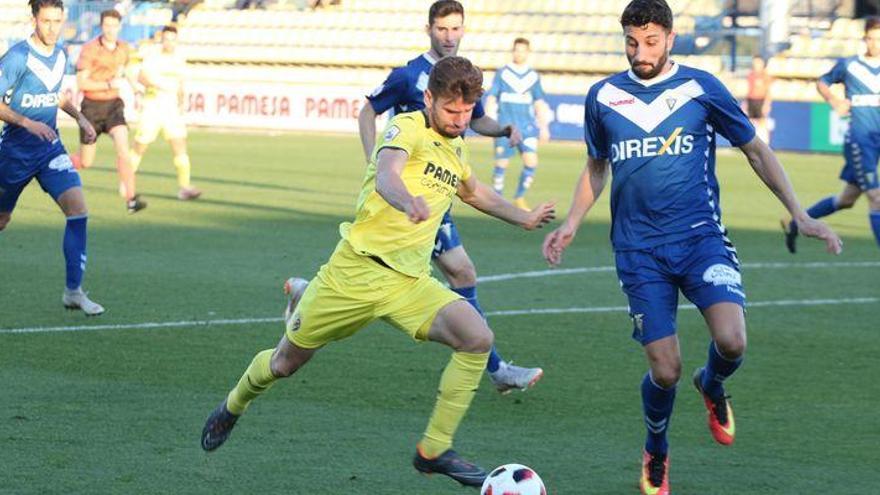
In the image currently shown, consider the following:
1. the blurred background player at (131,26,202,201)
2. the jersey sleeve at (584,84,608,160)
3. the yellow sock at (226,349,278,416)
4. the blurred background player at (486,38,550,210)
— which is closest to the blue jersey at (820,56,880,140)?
the blurred background player at (486,38,550,210)

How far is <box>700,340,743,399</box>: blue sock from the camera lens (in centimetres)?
691

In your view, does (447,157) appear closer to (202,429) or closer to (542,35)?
(202,429)

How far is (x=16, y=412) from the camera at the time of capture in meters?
7.79

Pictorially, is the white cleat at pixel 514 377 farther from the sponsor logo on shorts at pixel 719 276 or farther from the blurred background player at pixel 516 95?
the blurred background player at pixel 516 95

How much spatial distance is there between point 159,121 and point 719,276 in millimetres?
14682

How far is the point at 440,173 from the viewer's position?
6656 millimetres

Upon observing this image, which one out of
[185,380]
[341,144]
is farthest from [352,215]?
[341,144]

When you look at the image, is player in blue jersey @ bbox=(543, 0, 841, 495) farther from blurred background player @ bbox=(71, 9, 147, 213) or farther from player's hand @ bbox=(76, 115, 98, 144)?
blurred background player @ bbox=(71, 9, 147, 213)

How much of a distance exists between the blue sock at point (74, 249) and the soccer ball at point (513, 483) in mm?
5797

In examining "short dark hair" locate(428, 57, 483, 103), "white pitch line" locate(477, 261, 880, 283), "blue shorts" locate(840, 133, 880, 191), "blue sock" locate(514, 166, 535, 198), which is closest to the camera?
"short dark hair" locate(428, 57, 483, 103)

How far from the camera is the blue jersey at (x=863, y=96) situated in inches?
569

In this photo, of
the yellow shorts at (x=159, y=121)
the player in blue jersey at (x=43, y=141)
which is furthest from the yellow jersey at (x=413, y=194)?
the yellow shorts at (x=159, y=121)

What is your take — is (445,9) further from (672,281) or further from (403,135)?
(672,281)

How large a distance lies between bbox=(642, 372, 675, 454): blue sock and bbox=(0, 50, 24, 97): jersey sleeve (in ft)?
19.2
